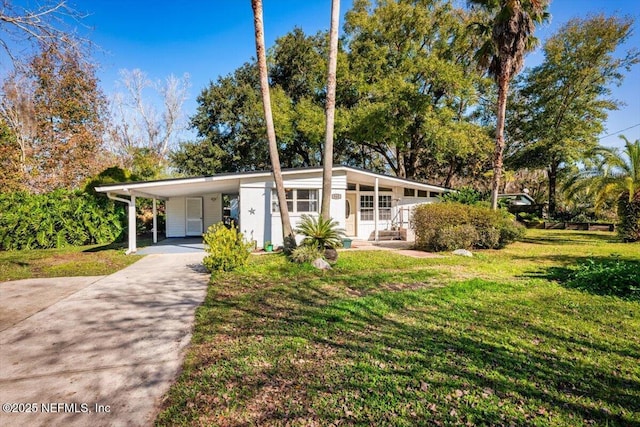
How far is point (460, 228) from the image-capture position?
1121cm

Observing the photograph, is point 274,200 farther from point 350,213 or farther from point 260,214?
point 350,213

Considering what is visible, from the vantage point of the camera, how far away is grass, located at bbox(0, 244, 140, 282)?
764cm

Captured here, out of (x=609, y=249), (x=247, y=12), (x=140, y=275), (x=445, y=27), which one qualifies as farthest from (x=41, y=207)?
(x=445, y=27)

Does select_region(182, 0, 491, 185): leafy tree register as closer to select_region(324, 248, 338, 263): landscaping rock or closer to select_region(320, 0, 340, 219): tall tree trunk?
select_region(320, 0, 340, 219): tall tree trunk

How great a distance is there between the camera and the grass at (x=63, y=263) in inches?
301

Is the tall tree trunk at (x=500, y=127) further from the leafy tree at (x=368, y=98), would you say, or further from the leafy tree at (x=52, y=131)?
the leafy tree at (x=52, y=131)

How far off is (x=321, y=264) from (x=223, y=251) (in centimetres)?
253

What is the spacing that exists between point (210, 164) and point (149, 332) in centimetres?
2091

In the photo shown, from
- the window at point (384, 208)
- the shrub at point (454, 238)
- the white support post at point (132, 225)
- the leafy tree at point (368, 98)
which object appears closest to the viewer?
the white support post at point (132, 225)

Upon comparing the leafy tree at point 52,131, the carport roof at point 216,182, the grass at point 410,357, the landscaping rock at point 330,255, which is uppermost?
the leafy tree at point 52,131

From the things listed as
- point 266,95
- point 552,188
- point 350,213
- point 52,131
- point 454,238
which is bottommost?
point 454,238

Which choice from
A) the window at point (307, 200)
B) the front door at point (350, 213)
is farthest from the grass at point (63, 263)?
the front door at point (350, 213)

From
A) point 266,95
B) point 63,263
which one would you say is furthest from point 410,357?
point 63,263

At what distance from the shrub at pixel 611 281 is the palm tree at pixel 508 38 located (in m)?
7.27
